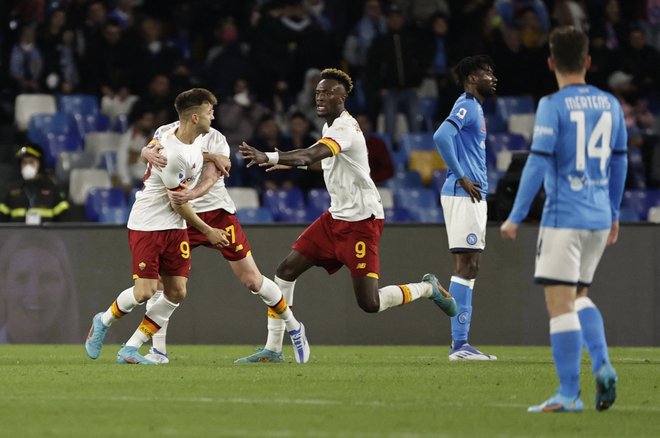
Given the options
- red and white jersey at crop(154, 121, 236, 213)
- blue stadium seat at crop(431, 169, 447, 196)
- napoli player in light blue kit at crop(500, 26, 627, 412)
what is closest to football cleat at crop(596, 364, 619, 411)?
napoli player in light blue kit at crop(500, 26, 627, 412)

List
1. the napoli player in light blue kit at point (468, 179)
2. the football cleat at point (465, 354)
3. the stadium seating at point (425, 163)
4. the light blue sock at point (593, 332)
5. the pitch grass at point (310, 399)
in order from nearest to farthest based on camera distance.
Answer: the pitch grass at point (310, 399) < the light blue sock at point (593, 332) < the napoli player in light blue kit at point (468, 179) < the football cleat at point (465, 354) < the stadium seating at point (425, 163)

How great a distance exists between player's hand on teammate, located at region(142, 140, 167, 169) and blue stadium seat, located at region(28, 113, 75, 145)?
789cm

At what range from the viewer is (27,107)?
1886cm

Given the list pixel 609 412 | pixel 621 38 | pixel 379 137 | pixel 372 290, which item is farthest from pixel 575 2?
pixel 609 412

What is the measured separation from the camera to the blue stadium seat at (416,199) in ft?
59.2

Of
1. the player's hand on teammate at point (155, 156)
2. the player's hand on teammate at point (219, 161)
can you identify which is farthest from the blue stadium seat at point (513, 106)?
the player's hand on teammate at point (155, 156)

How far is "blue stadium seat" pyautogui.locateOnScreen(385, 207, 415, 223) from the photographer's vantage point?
17.5 m

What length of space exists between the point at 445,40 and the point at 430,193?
11.1 ft

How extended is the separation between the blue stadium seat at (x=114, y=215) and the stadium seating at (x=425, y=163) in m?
4.04

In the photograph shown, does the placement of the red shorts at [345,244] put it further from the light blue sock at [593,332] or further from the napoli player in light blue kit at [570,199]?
the napoli player in light blue kit at [570,199]

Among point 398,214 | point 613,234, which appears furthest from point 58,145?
point 613,234

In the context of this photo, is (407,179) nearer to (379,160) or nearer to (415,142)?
(415,142)

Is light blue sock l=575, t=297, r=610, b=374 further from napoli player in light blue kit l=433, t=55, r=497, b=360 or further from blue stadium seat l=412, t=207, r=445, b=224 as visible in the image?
blue stadium seat l=412, t=207, r=445, b=224

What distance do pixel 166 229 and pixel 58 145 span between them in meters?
7.81
